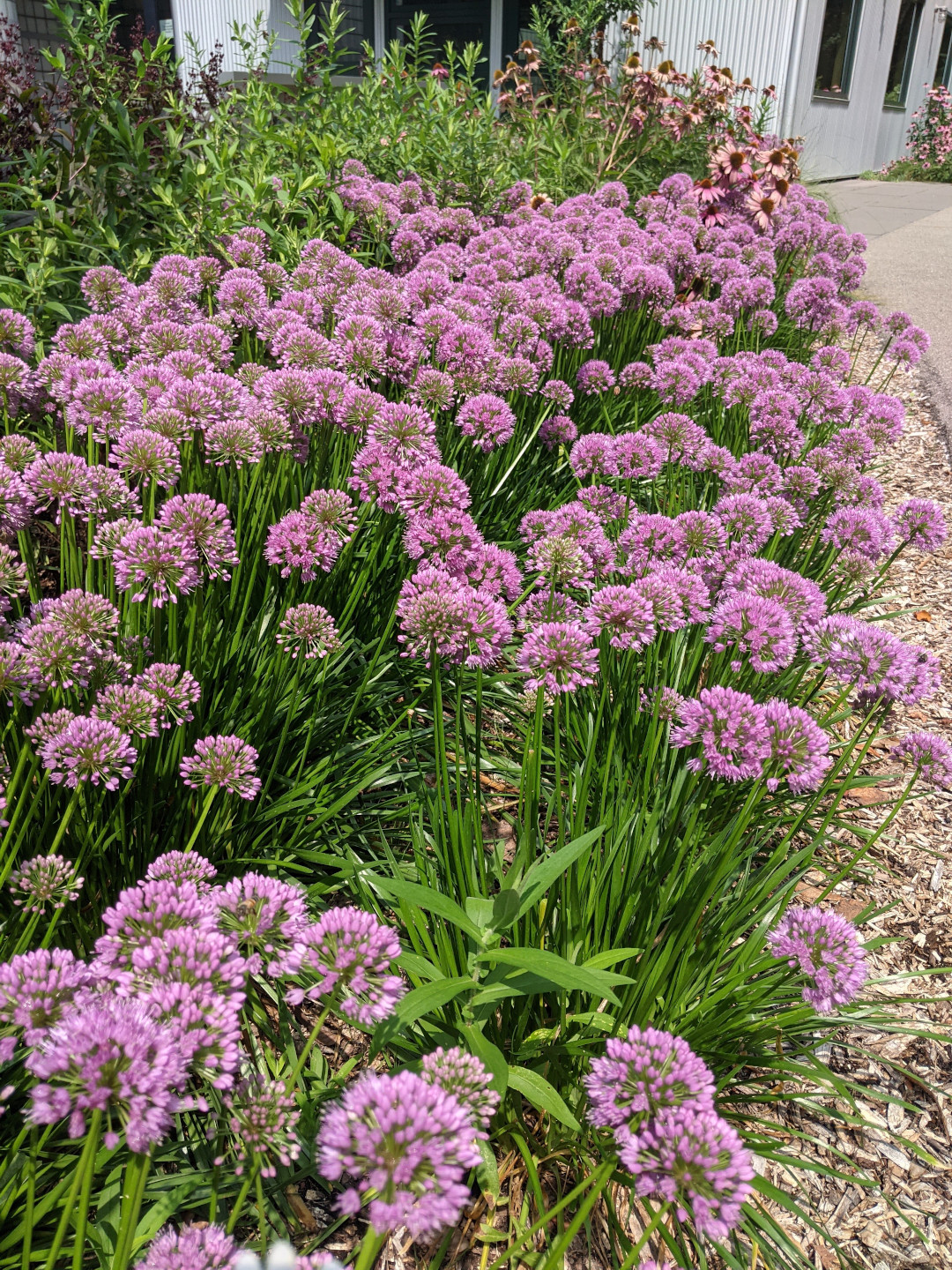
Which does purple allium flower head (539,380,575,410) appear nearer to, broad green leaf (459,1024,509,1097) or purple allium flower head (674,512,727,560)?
purple allium flower head (674,512,727,560)

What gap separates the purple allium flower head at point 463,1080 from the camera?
38.6 inches

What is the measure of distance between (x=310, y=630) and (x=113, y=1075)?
1.21m

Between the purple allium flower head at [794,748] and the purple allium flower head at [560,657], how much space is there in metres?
0.35

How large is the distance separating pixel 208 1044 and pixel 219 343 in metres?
2.32

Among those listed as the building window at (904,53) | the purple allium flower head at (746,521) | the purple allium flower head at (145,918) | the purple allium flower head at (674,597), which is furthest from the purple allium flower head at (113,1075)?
the building window at (904,53)

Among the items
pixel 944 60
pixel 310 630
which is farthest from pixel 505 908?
pixel 944 60

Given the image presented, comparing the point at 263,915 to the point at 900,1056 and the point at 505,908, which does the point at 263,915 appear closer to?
the point at 505,908

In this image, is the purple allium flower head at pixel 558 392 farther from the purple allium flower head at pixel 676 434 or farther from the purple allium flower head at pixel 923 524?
the purple allium flower head at pixel 923 524

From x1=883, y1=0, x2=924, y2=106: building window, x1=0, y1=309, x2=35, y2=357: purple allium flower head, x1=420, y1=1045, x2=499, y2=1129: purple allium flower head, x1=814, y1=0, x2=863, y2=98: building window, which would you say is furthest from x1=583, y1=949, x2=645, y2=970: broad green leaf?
x1=883, y1=0, x2=924, y2=106: building window

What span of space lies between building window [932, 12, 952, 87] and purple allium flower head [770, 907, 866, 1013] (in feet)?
97.6

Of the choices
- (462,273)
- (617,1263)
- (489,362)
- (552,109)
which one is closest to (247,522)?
(489,362)

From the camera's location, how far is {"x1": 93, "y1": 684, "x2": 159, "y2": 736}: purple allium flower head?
1.48 meters

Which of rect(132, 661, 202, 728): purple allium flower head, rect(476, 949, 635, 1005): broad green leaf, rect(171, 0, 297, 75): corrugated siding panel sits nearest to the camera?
rect(476, 949, 635, 1005): broad green leaf

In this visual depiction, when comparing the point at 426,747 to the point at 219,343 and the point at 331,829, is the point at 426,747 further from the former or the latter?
the point at 219,343
